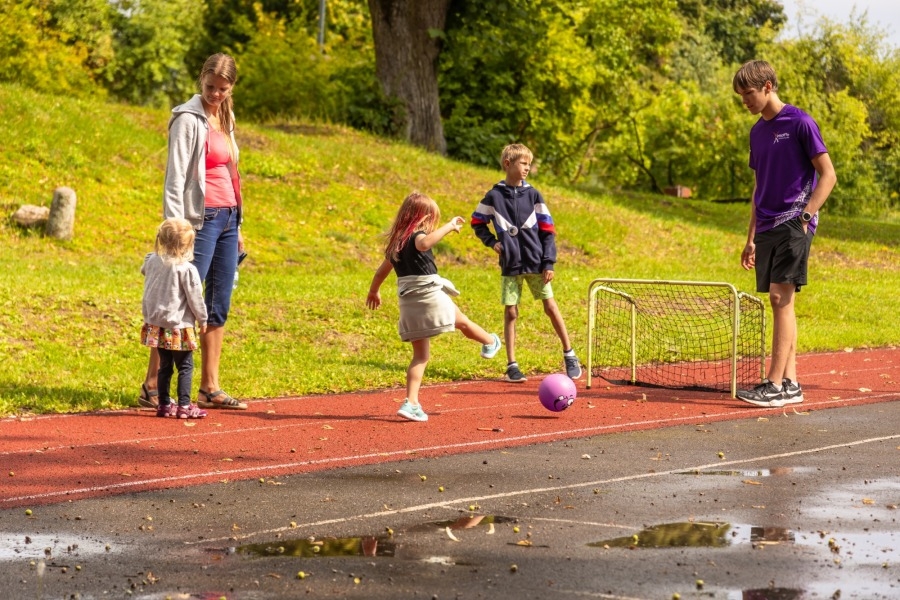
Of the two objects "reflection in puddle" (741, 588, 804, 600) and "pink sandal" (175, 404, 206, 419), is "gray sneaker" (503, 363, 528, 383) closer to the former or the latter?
"pink sandal" (175, 404, 206, 419)

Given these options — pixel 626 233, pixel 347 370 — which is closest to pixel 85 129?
pixel 626 233

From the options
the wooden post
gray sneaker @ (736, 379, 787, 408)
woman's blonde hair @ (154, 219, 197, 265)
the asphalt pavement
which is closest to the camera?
the asphalt pavement

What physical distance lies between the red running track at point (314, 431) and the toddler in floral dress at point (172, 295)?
0.59m

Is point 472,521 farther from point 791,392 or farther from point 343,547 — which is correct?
point 791,392

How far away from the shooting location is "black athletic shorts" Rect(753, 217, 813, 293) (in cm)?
1001

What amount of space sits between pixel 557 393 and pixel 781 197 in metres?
2.37

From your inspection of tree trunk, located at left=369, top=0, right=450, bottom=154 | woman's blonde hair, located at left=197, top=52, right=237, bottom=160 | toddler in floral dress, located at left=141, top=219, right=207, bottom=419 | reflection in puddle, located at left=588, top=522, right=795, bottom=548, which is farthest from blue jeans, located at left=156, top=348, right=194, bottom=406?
tree trunk, located at left=369, top=0, right=450, bottom=154

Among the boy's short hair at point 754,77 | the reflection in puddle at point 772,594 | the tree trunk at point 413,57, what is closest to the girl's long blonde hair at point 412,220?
the boy's short hair at point 754,77

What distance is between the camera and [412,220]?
9250 mm

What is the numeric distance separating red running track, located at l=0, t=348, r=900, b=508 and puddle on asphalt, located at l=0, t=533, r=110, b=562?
2.73ft

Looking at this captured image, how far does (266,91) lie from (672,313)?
19484 millimetres

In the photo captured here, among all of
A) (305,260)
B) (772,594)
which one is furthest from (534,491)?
(305,260)

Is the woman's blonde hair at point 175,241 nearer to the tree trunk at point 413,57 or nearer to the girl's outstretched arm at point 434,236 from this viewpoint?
the girl's outstretched arm at point 434,236

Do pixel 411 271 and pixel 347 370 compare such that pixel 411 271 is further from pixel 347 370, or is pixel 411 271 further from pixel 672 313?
pixel 672 313
